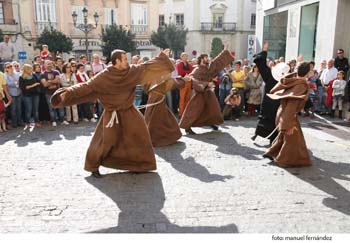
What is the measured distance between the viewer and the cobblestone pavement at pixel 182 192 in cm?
416

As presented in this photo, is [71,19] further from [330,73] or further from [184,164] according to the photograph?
[184,164]

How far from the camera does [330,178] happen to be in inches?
225

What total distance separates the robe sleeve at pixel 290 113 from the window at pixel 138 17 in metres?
34.8

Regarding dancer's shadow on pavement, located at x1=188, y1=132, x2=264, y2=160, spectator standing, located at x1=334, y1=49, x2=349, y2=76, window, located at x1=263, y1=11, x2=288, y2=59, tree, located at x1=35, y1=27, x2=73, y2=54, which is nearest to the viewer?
dancer's shadow on pavement, located at x1=188, y1=132, x2=264, y2=160

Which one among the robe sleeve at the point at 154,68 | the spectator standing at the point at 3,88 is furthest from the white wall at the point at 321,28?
the spectator standing at the point at 3,88

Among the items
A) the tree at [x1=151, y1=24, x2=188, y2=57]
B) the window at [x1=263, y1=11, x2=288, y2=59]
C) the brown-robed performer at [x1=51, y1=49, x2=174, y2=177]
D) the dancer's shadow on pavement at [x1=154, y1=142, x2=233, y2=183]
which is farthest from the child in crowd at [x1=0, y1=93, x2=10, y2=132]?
the tree at [x1=151, y1=24, x2=188, y2=57]

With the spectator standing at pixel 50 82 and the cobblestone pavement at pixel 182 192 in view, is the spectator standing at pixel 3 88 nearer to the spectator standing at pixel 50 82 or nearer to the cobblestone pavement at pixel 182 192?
the spectator standing at pixel 50 82

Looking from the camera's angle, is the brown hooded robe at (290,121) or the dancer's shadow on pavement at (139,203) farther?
the brown hooded robe at (290,121)

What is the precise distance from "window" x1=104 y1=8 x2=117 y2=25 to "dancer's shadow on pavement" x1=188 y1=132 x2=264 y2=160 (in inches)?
1239

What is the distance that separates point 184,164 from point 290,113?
77.9 inches

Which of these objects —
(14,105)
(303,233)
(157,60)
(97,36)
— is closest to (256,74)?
(157,60)

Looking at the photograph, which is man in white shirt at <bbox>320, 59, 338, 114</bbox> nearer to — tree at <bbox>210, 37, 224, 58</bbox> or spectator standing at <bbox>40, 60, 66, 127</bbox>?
spectator standing at <bbox>40, 60, 66, 127</bbox>

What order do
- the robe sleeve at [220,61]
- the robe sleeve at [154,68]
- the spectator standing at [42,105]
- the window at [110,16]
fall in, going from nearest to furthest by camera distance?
the robe sleeve at [154,68]
the robe sleeve at [220,61]
the spectator standing at [42,105]
the window at [110,16]

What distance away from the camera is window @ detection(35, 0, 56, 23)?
34.9 m
